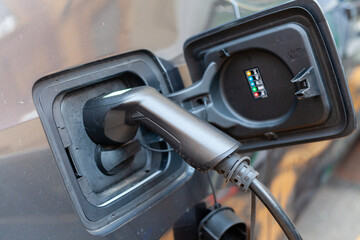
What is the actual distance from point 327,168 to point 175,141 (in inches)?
61.3

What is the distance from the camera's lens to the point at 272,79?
2.57ft

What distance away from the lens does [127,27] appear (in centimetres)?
71

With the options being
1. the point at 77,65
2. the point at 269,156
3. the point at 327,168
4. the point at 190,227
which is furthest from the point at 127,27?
the point at 327,168

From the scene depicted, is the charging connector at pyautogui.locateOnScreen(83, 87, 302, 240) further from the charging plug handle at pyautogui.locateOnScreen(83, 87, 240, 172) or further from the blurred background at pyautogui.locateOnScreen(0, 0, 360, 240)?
the blurred background at pyautogui.locateOnScreen(0, 0, 360, 240)

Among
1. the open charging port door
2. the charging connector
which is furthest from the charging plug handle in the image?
the open charging port door

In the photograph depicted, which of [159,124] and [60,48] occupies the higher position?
[60,48]

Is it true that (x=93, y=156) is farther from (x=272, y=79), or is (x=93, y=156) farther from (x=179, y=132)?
(x=272, y=79)

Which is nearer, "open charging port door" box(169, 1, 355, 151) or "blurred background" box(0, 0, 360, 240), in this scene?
"blurred background" box(0, 0, 360, 240)

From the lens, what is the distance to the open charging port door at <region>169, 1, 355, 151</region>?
0.71 meters

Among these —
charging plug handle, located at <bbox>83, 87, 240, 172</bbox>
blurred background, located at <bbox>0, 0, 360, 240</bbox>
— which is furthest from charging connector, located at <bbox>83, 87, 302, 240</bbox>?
blurred background, located at <bbox>0, 0, 360, 240</bbox>

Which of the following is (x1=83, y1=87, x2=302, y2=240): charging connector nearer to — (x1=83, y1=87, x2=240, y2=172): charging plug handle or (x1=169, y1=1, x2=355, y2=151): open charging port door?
(x1=83, y1=87, x2=240, y2=172): charging plug handle

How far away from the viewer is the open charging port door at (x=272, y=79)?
28.1 inches

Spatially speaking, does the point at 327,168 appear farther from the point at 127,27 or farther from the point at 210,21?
the point at 127,27

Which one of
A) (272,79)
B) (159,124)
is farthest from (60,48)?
(272,79)
